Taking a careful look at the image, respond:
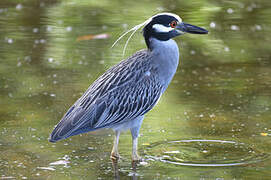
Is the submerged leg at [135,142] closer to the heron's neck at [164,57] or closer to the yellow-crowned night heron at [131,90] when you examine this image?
the yellow-crowned night heron at [131,90]

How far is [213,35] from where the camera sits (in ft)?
38.9

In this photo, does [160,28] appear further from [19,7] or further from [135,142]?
[19,7]

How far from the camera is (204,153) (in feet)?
21.7

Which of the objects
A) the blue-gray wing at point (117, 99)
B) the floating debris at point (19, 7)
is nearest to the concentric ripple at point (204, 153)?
the blue-gray wing at point (117, 99)

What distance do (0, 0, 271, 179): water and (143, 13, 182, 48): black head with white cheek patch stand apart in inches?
46.1

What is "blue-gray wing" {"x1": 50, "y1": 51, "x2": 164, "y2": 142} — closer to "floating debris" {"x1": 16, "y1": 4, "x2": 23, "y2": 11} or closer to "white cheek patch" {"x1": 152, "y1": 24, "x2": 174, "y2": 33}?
"white cheek patch" {"x1": 152, "y1": 24, "x2": 174, "y2": 33}

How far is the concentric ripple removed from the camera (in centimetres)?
636

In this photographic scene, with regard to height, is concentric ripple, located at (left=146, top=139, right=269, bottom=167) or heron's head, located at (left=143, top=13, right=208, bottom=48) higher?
heron's head, located at (left=143, top=13, right=208, bottom=48)

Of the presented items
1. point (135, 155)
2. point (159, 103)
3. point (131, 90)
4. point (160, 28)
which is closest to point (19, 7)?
point (159, 103)

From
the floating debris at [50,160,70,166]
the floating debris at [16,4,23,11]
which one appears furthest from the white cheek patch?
the floating debris at [16,4,23,11]

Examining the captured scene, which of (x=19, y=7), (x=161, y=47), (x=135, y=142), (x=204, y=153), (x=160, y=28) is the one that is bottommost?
(x=204, y=153)

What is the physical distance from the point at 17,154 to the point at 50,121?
1.10m

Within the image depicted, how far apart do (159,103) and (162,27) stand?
70.7 inches

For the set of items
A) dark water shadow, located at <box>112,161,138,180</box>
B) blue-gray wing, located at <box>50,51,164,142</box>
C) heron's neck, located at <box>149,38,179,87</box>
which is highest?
heron's neck, located at <box>149,38,179,87</box>
